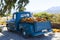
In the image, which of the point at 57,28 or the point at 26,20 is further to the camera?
the point at 57,28

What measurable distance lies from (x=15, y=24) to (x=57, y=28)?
15.6 feet

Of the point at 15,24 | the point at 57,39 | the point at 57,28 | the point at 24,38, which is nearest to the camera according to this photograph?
the point at 57,39

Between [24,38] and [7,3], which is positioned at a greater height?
[7,3]

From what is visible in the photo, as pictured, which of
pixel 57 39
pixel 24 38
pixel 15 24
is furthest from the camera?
pixel 15 24

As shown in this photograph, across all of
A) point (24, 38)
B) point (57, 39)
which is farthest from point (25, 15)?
point (57, 39)

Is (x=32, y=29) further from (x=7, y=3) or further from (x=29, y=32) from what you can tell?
(x=7, y=3)

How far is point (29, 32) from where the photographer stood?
12062 mm

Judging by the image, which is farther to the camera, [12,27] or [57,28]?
[57,28]

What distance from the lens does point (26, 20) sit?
1288 cm

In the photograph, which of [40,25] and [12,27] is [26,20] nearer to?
[40,25]

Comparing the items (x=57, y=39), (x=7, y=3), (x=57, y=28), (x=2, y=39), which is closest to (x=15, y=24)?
(x=2, y=39)

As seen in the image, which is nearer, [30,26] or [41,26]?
[30,26]

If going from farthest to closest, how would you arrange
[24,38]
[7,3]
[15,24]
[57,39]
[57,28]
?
[7,3] → [57,28] → [15,24] → [24,38] → [57,39]

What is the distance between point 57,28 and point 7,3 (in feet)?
22.7
